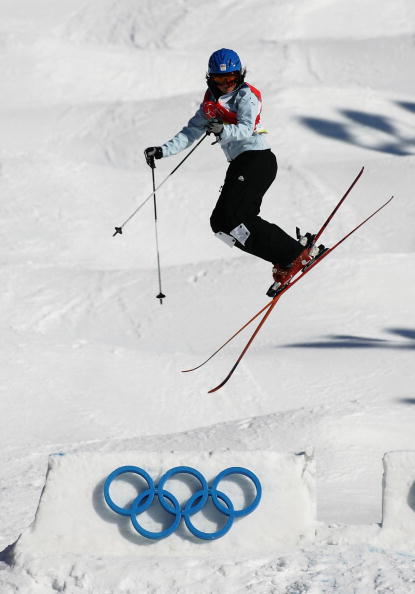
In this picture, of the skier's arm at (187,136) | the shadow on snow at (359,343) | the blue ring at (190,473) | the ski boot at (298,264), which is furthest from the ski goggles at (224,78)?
the shadow on snow at (359,343)

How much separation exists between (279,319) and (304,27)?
19362 millimetres

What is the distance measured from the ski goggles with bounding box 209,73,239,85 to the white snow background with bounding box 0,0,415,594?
3167mm

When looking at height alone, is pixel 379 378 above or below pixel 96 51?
below

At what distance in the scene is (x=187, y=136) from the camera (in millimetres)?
7426

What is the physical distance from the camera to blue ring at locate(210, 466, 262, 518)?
18.9ft

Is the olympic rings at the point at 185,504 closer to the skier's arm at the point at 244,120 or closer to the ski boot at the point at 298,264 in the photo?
the ski boot at the point at 298,264

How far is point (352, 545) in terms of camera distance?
5688mm

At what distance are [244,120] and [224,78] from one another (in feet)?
1.08

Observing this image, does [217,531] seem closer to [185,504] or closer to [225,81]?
[185,504]

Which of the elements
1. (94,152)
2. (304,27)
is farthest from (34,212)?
(304,27)

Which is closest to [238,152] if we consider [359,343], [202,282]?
[359,343]

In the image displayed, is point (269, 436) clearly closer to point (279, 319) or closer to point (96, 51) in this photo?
point (279, 319)

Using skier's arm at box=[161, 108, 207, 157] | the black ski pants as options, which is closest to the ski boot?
the black ski pants

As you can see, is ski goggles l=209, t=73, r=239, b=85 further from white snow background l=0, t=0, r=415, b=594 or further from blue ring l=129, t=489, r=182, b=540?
white snow background l=0, t=0, r=415, b=594
